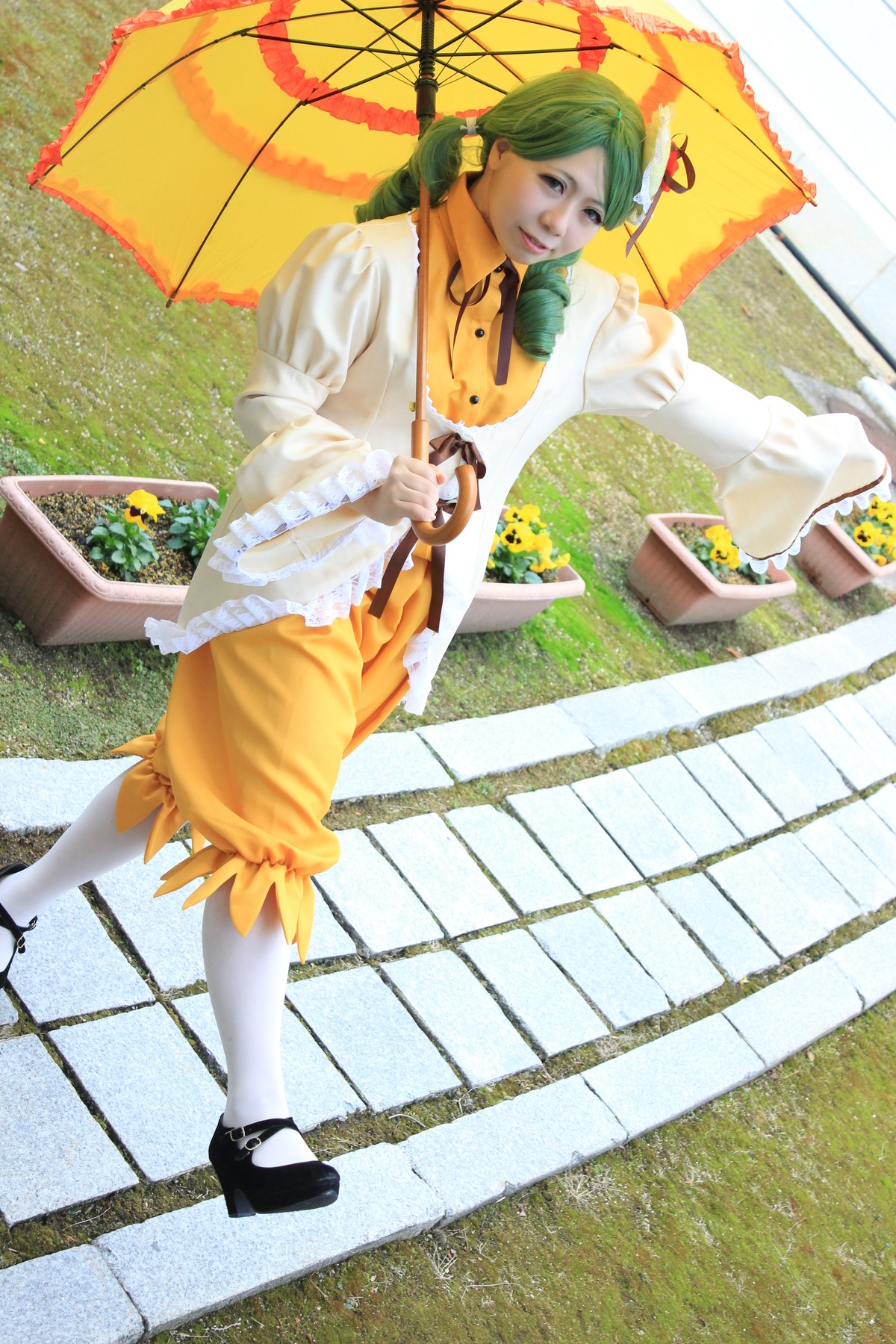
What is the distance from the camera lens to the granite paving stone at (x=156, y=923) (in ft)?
9.62

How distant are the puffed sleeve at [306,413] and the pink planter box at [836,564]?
17.3 feet

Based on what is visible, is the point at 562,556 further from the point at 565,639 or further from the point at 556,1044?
the point at 556,1044

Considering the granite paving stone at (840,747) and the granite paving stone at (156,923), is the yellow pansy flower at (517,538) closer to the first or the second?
the granite paving stone at (840,747)

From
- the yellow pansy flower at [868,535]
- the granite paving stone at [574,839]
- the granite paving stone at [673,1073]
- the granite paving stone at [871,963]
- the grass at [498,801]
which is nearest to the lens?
the grass at [498,801]

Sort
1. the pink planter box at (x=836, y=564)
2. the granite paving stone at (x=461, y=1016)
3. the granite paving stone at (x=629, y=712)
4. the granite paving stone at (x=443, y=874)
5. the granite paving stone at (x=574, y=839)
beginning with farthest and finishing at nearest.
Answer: the pink planter box at (x=836, y=564) < the granite paving stone at (x=629, y=712) < the granite paving stone at (x=574, y=839) < the granite paving stone at (x=443, y=874) < the granite paving stone at (x=461, y=1016)

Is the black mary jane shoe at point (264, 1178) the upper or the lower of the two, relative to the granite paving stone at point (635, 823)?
upper

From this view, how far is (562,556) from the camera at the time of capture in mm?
4938

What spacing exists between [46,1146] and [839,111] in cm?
985

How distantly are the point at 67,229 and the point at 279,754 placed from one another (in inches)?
149

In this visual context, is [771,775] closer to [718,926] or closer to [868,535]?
[718,926]

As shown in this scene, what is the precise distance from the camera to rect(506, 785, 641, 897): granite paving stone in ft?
13.2

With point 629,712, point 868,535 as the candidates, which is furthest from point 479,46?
point 868,535

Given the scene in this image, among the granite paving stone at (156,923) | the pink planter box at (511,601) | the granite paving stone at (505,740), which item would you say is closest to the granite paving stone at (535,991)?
the granite paving stone at (505,740)

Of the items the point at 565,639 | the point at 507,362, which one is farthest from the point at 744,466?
the point at 565,639
